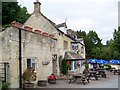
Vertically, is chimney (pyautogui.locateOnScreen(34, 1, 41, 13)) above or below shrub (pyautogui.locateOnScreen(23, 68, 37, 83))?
above

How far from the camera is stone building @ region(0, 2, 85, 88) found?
1875 centimetres

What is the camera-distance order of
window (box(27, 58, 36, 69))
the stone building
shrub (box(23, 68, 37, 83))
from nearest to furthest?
the stone building, shrub (box(23, 68, 37, 83)), window (box(27, 58, 36, 69))

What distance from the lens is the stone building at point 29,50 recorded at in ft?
61.5

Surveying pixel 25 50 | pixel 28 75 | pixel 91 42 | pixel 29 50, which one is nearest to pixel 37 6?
pixel 29 50

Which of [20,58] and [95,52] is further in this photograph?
[95,52]

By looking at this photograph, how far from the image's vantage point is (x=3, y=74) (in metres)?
18.3

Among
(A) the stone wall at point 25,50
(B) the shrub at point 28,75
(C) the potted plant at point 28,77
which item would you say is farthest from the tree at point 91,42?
(B) the shrub at point 28,75

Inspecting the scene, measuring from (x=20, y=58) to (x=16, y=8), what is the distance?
25.6 metres

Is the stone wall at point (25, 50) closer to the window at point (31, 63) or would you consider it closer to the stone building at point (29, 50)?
the stone building at point (29, 50)

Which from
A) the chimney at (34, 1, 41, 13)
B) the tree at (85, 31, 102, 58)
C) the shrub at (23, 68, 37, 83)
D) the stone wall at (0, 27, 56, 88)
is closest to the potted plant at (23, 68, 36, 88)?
the shrub at (23, 68, 37, 83)

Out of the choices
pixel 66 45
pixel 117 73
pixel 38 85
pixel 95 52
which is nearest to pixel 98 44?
pixel 95 52

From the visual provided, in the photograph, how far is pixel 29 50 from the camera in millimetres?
21172

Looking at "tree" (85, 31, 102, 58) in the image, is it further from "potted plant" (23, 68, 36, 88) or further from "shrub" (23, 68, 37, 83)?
"shrub" (23, 68, 37, 83)

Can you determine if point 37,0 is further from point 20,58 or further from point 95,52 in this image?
point 95,52
